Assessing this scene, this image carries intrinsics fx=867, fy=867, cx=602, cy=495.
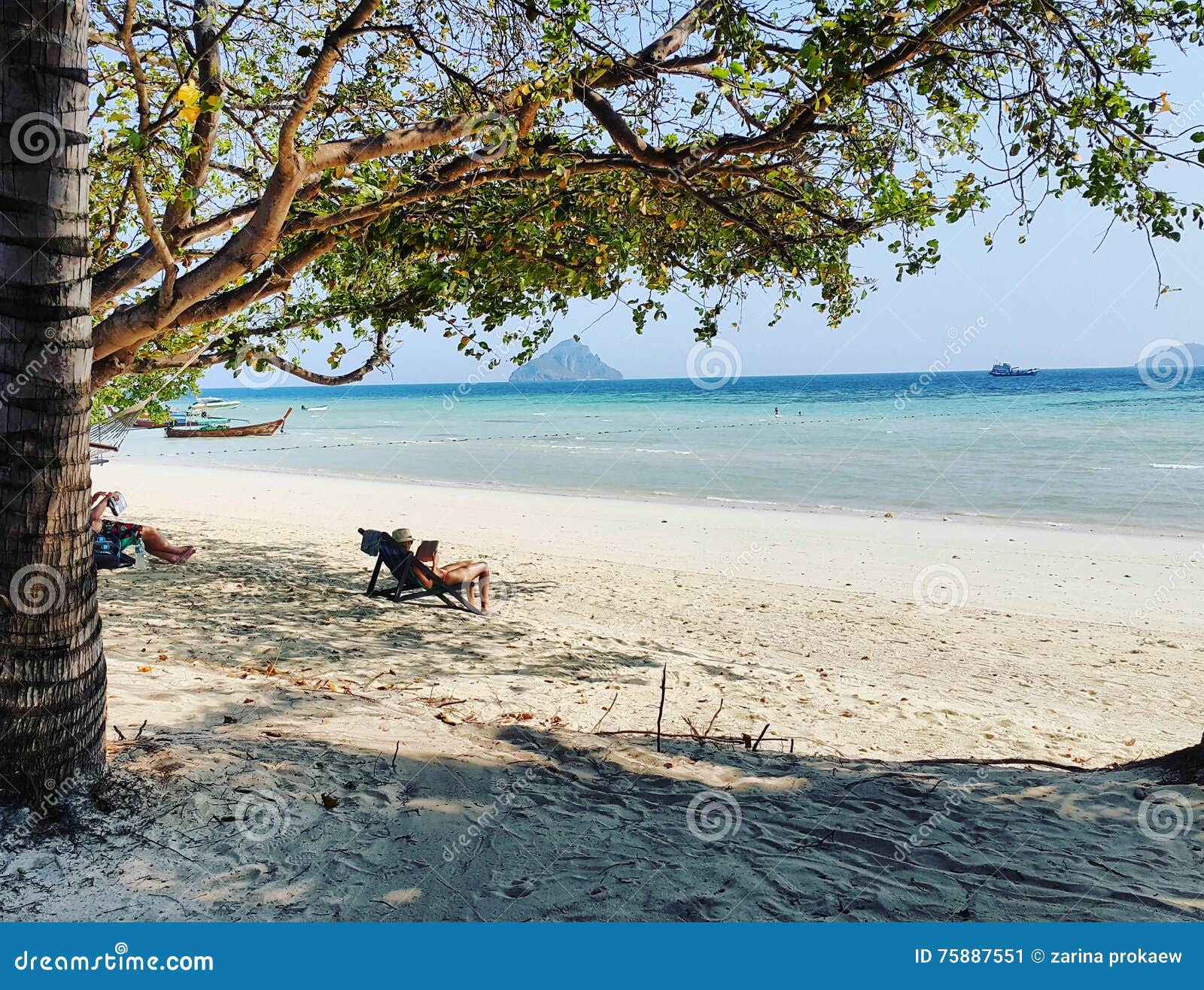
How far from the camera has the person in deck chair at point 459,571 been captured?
9.89m

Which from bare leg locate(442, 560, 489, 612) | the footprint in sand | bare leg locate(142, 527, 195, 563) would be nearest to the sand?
the footprint in sand

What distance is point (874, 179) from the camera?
655 cm

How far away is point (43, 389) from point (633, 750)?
11.5ft

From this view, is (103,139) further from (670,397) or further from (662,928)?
(670,397)

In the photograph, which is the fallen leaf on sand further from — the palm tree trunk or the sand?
the palm tree trunk

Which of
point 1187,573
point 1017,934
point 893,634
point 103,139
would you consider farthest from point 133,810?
point 1187,573

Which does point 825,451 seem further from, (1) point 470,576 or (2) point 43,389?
(2) point 43,389

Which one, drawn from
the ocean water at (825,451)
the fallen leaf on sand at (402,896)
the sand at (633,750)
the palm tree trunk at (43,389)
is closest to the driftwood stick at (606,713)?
the sand at (633,750)

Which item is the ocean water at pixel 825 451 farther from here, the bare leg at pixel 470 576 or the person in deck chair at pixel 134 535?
the person in deck chair at pixel 134 535

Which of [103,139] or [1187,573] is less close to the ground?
[103,139]

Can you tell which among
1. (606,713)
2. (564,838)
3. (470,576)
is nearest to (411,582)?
(470,576)

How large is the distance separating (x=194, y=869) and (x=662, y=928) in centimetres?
173

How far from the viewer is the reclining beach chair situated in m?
9.81

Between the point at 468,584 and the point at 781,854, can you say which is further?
the point at 468,584
